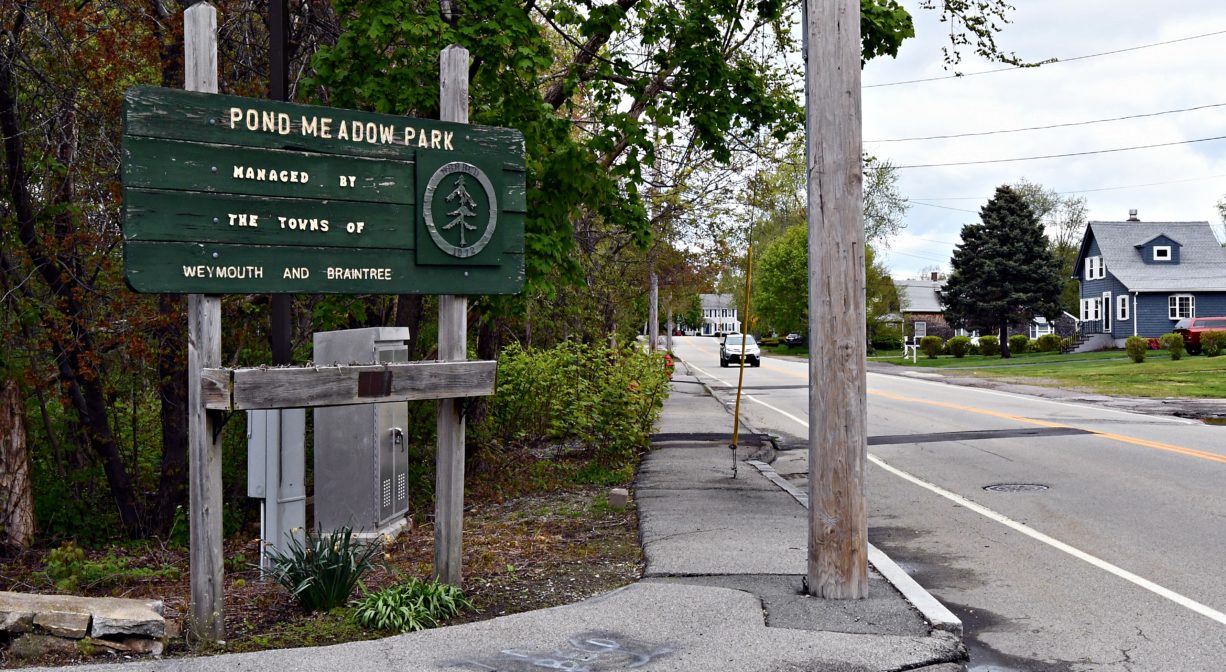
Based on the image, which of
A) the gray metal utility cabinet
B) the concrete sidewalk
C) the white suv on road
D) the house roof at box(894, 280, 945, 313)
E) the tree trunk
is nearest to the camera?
the concrete sidewalk

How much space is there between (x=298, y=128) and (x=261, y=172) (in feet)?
1.16

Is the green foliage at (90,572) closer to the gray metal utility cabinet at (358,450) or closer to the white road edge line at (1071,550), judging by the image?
the gray metal utility cabinet at (358,450)

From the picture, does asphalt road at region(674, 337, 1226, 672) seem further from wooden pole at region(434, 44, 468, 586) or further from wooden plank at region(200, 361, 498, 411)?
wooden plank at region(200, 361, 498, 411)

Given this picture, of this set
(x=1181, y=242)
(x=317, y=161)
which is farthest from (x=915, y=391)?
(x=1181, y=242)

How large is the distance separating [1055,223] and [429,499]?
304ft

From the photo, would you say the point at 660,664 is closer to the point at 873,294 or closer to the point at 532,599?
the point at 532,599

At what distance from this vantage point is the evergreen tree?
187 ft

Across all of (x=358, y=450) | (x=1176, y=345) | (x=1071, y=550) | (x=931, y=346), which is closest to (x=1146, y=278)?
(x=931, y=346)

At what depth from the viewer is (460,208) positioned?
6562 mm

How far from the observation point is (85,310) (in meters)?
10.0

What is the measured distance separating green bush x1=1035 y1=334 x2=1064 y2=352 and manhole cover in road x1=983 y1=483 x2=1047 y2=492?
4786cm

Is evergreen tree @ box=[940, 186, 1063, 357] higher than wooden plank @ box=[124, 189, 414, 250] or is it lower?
higher

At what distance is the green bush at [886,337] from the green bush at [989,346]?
54.9 ft

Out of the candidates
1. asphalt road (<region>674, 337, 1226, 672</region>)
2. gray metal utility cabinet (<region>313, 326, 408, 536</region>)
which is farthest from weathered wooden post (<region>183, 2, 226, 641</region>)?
asphalt road (<region>674, 337, 1226, 672</region>)
